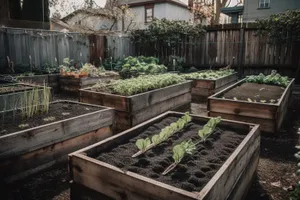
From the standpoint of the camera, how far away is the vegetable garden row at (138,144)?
80.7 inches

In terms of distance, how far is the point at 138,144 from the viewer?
2.52m

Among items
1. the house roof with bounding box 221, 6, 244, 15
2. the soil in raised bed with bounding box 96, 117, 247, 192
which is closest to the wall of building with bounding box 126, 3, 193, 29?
the house roof with bounding box 221, 6, 244, 15

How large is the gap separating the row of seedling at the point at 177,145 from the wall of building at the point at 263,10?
21400mm

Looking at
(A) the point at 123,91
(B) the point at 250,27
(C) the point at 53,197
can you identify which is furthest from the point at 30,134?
(B) the point at 250,27

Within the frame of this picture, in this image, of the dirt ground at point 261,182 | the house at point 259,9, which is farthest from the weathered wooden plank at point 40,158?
the house at point 259,9

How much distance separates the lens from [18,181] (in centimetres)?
290

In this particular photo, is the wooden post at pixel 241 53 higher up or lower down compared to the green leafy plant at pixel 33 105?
higher up

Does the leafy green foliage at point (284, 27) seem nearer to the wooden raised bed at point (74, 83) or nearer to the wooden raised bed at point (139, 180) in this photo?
the wooden raised bed at point (74, 83)

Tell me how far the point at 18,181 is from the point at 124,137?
140 cm

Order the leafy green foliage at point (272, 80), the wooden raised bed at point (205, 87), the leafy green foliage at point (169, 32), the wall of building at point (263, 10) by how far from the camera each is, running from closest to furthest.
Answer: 1. the leafy green foliage at point (272, 80)
2. the wooden raised bed at point (205, 87)
3. the leafy green foliage at point (169, 32)
4. the wall of building at point (263, 10)

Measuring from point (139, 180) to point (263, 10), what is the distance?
76.9ft

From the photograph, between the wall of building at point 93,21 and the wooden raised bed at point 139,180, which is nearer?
the wooden raised bed at point 139,180

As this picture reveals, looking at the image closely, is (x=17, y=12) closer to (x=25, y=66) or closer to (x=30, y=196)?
(x=25, y=66)

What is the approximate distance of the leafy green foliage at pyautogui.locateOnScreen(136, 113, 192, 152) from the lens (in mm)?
2529
